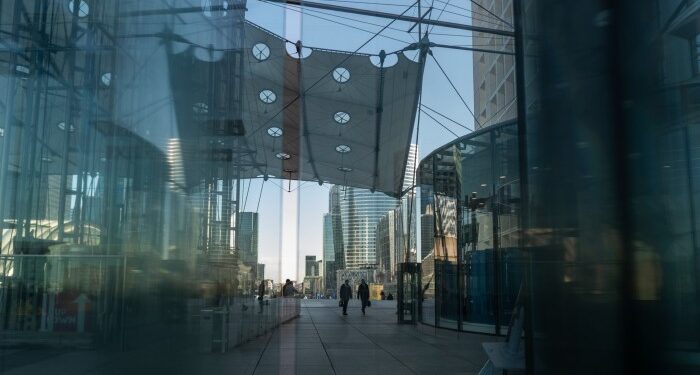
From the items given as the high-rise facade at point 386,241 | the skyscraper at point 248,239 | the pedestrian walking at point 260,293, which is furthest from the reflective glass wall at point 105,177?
the pedestrian walking at point 260,293

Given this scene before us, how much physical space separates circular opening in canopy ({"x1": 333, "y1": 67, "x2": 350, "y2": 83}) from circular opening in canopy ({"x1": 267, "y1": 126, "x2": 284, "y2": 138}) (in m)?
1.01

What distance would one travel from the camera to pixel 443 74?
24.9ft

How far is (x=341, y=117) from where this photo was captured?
875cm

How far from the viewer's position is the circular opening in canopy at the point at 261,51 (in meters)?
5.48

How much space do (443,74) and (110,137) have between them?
4.54m

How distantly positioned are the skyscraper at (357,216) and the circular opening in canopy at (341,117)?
1166mm

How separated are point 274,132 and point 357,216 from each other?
4.93 feet

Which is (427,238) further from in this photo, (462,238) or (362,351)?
(362,351)

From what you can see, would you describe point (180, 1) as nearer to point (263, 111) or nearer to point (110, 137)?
point (110, 137)

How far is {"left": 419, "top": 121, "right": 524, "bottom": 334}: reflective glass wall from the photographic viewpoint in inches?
417

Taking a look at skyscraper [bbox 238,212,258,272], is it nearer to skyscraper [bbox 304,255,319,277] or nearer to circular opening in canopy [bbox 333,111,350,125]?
skyscraper [bbox 304,255,319,277]

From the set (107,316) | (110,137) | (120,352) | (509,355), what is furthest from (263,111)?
(509,355)

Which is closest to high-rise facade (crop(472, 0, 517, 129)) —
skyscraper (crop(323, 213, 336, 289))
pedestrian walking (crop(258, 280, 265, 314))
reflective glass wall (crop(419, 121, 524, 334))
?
reflective glass wall (crop(419, 121, 524, 334))

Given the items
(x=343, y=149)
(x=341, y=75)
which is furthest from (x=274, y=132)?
(x=343, y=149)
